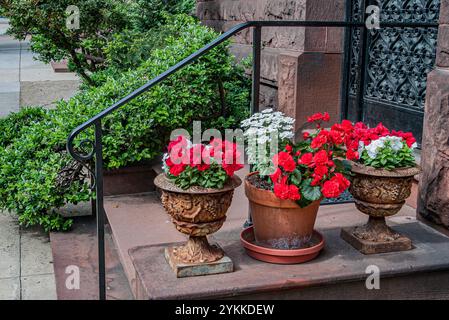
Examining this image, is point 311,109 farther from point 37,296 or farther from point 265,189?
point 37,296

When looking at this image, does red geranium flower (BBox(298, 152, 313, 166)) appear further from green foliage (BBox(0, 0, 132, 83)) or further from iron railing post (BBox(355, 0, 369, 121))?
green foliage (BBox(0, 0, 132, 83))

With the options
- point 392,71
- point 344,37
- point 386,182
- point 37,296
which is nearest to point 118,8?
point 344,37

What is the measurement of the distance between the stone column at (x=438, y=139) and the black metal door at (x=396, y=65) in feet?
2.52

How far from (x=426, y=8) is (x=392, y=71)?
1.93ft

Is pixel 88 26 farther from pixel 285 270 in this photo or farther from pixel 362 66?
pixel 285 270

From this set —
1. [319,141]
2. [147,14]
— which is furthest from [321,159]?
[147,14]

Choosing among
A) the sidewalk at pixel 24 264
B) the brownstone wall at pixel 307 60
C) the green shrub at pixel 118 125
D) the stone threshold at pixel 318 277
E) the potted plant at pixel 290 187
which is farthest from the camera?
the brownstone wall at pixel 307 60

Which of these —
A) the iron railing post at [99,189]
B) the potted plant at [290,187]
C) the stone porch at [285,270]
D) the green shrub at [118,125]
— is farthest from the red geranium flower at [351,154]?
the green shrub at [118,125]

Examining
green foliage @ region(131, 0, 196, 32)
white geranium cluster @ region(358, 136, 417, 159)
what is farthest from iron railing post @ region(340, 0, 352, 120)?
green foliage @ region(131, 0, 196, 32)

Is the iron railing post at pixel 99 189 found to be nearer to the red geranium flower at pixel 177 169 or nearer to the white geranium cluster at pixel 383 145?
the red geranium flower at pixel 177 169

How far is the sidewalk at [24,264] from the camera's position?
4129mm

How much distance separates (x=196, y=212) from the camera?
10.5 feet

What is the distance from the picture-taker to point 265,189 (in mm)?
3402

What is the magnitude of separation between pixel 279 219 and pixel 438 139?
1.18m
